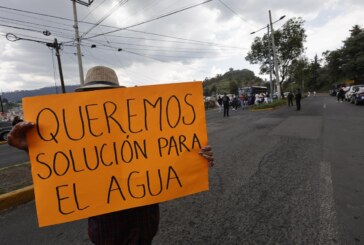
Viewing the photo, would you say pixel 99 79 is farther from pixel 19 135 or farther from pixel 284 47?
pixel 284 47

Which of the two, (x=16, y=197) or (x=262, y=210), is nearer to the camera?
(x=262, y=210)

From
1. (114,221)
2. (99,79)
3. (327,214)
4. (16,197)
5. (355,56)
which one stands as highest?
(355,56)

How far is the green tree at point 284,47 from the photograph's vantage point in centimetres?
3384

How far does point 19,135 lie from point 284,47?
38.8m

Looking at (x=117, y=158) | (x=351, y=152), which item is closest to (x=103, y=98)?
(x=117, y=158)

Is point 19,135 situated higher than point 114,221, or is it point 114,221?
point 19,135

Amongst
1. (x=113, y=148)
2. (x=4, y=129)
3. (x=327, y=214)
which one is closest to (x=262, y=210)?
(x=327, y=214)

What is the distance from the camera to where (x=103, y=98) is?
1570mm

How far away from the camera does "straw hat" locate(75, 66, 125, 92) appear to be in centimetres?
158

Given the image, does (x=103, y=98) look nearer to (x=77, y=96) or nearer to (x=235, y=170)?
(x=77, y=96)

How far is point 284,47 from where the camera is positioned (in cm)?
3497

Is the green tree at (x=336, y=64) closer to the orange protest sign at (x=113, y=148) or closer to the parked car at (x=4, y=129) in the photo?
the parked car at (x=4, y=129)

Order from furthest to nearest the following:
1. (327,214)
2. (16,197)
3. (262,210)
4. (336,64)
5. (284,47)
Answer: (336,64), (284,47), (16,197), (262,210), (327,214)

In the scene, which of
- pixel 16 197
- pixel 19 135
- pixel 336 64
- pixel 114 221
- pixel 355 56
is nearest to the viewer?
pixel 19 135
